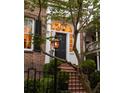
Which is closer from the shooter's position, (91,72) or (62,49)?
(91,72)

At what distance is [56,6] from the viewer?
508 centimetres

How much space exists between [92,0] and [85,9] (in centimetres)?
34

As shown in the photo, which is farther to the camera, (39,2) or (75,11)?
(75,11)

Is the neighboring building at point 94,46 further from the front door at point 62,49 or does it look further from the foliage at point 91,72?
the front door at point 62,49

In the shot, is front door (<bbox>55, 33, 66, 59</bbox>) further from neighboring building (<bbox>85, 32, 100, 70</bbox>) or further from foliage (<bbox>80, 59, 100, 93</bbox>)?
foliage (<bbox>80, 59, 100, 93</bbox>)

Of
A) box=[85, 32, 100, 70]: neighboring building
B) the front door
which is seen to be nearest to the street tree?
box=[85, 32, 100, 70]: neighboring building

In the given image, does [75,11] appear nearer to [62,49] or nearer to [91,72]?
[91,72]

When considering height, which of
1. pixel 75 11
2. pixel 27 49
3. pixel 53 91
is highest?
pixel 75 11

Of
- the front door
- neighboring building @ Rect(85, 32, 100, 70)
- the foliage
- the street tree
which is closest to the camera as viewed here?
the street tree

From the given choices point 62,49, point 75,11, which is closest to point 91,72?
point 62,49
